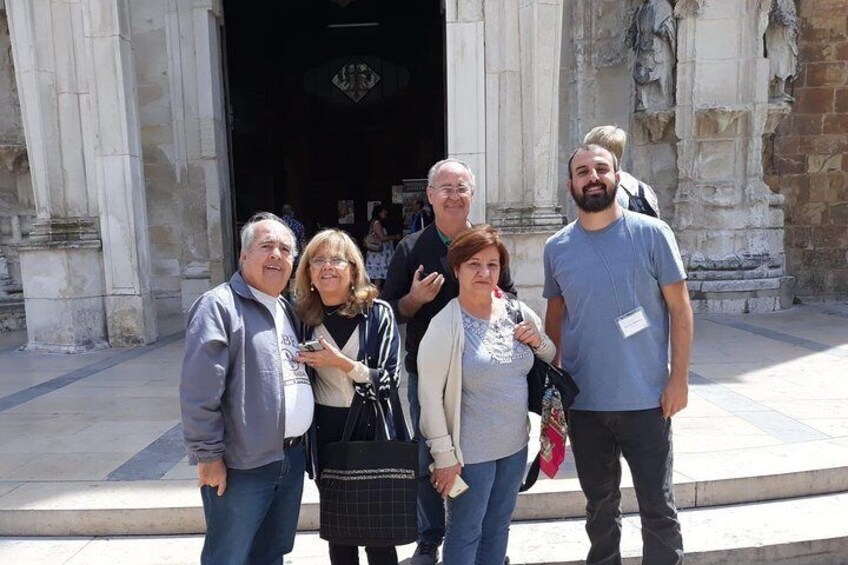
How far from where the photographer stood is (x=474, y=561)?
2.33 m

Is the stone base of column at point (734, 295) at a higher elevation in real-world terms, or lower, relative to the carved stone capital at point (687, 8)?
lower

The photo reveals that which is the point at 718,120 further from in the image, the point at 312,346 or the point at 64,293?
the point at 64,293

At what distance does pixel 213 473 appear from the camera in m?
1.99

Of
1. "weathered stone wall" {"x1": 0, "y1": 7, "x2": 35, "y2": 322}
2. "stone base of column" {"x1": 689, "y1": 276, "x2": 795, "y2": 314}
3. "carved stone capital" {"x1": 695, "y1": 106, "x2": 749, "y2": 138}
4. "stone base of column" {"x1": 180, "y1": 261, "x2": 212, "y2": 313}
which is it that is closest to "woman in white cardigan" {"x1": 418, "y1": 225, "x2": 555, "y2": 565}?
"stone base of column" {"x1": 689, "y1": 276, "x2": 795, "y2": 314}

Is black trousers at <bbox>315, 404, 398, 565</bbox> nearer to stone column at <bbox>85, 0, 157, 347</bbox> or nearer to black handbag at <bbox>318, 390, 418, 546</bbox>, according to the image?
black handbag at <bbox>318, 390, 418, 546</bbox>

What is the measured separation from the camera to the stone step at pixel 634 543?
9.77 feet

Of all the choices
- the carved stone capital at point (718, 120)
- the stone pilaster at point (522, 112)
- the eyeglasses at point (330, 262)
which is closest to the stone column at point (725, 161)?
the carved stone capital at point (718, 120)

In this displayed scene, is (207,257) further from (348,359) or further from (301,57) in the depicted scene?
(301,57)

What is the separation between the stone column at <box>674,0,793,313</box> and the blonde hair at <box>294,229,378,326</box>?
7591mm

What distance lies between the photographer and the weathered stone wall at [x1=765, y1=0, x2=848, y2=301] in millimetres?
9781

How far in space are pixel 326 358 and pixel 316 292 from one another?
29cm

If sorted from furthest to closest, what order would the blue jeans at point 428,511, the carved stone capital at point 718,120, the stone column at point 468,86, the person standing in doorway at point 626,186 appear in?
the carved stone capital at point 718,120 → the stone column at point 468,86 → the person standing in doorway at point 626,186 → the blue jeans at point 428,511

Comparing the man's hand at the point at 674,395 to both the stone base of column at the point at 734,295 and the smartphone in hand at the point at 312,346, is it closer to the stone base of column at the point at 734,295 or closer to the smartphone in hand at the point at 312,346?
the smartphone in hand at the point at 312,346

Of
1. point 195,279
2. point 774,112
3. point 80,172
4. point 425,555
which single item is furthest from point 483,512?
point 774,112
